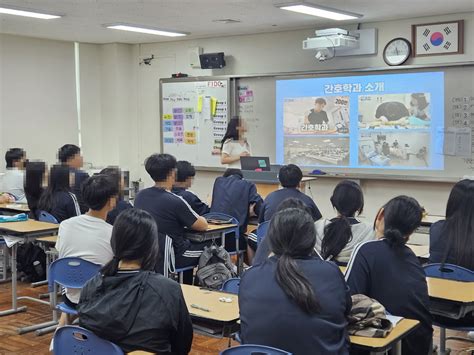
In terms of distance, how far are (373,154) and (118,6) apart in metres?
3.33

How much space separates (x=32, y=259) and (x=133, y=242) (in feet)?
13.7

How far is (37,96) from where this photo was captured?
29.5ft

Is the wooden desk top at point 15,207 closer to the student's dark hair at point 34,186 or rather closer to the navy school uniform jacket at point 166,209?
the student's dark hair at point 34,186

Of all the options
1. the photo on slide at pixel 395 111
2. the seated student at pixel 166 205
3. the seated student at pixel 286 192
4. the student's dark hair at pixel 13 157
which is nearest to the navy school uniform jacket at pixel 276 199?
the seated student at pixel 286 192

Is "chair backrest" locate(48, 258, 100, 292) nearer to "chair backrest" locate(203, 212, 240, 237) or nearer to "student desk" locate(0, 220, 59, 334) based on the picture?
"student desk" locate(0, 220, 59, 334)

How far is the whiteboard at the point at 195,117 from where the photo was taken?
8.73m

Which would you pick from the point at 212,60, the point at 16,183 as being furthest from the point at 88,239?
the point at 212,60

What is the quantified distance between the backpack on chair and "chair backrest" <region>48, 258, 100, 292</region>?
3.58 feet

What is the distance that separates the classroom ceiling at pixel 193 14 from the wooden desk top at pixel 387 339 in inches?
168

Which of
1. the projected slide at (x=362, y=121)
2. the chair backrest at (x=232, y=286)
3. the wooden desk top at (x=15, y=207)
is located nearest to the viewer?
the chair backrest at (x=232, y=286)

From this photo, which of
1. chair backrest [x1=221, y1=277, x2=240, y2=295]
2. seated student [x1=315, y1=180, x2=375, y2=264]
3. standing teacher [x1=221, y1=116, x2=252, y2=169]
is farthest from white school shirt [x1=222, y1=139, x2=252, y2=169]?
chair backrest [x1=221, y1=277, x2=240, y2=295]

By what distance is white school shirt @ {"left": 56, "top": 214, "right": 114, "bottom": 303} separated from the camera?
365 cm

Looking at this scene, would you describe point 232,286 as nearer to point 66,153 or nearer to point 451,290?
point 451,290

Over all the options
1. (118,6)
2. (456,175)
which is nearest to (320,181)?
(456,175)
